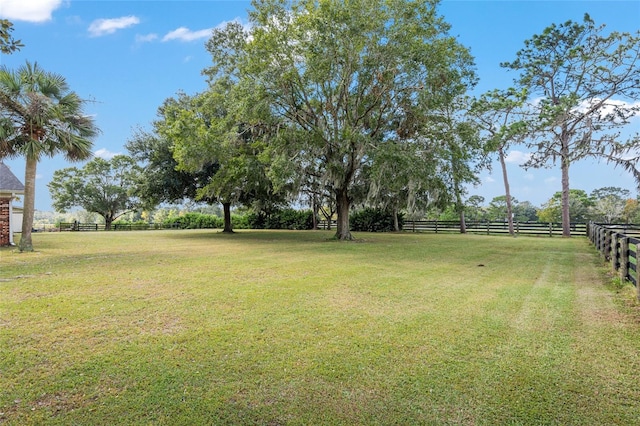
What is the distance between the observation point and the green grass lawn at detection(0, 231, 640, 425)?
2229 millimetres

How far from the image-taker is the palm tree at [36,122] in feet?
31.6

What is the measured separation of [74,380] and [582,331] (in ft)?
15.5

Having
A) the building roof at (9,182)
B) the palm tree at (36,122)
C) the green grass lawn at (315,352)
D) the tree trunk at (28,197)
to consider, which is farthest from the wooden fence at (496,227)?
the building roof at (9,182)

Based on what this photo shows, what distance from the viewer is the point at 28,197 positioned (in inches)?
399

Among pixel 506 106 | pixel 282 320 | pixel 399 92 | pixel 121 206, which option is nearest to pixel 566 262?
pixel 506 106

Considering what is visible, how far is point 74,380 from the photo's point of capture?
2537mm

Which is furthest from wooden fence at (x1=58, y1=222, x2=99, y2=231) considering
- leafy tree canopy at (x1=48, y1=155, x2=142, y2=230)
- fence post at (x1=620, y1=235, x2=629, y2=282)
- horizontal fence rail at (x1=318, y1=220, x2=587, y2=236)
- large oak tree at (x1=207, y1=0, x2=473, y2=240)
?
fence post at (x1=620, y1=235, x2=629, y2=282)

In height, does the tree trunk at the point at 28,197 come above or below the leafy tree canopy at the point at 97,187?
below

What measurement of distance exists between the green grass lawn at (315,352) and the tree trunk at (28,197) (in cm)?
575

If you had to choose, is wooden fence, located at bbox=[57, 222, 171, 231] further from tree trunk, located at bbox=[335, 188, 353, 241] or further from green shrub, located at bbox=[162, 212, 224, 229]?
tree trunk, located at bbox=[335, 188, 353, 241]

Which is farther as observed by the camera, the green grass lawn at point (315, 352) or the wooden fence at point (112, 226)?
the wooden fence at point (112, 226)

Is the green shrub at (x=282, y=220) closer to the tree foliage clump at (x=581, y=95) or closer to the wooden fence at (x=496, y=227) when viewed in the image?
the wooden fence at (x=496, y=227)

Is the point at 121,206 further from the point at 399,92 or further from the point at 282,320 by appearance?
the point at 282,320

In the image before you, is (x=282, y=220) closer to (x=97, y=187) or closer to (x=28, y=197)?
(x=28, y=197)
